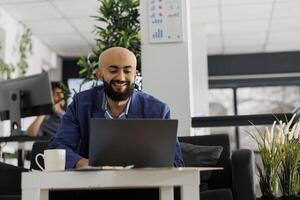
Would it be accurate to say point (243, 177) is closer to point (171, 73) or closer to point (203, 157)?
point (203, 157)

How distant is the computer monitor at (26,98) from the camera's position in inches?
156

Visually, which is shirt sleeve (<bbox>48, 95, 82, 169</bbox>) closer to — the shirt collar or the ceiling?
the shirt collar

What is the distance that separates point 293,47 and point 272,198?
573 cm

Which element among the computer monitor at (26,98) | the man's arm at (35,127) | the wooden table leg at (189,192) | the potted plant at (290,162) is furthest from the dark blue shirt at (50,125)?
the wooden table leg at (189,192)

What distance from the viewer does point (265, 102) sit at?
849 cm

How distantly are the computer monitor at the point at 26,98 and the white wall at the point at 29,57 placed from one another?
1760mm

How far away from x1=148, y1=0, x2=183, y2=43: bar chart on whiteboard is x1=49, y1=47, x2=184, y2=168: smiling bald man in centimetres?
96

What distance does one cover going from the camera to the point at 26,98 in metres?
4.05

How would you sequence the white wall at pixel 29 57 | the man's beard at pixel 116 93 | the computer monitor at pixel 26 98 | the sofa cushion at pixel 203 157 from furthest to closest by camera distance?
1. the white wall at pixel 29 57
2. the computer monitor at pixel 26 98
3. the sofa cushion at pixel 203 157
4. the man's beard at pixel 116 93

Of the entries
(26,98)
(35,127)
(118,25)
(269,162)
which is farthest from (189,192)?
(35,127)

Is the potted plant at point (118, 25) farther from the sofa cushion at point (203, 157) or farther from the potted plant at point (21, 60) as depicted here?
the potted plant at point (21, 60)

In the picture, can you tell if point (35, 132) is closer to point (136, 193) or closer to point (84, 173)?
point (136, 193)

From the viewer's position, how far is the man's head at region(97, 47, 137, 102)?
229 cm

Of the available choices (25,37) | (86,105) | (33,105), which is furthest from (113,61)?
(25,37)
